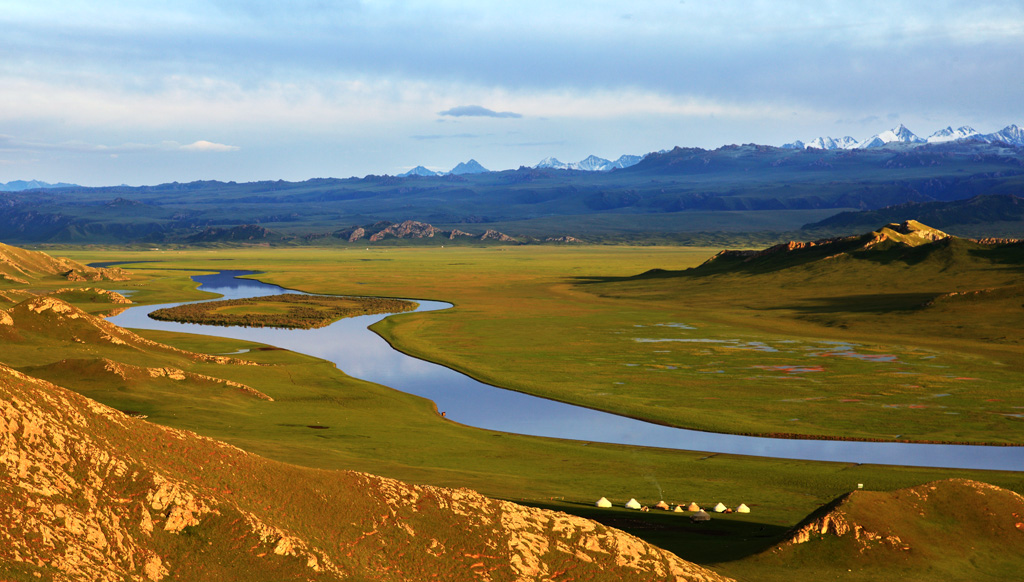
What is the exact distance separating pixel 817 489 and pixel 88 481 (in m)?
30.5

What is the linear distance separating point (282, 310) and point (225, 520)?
106 meters

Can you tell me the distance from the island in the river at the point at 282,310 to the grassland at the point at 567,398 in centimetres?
1171

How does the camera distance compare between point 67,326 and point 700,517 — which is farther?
point 67,326

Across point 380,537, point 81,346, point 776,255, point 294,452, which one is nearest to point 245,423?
point 294,452

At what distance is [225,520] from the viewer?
17891mm

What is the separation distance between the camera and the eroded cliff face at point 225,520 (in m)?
16.3

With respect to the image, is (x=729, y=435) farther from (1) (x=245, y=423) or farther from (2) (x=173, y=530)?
(2) (x=173, y=530)

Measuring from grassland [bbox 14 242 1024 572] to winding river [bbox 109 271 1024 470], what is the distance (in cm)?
229

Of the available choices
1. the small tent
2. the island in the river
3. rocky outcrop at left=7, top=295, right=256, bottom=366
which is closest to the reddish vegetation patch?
the small tent

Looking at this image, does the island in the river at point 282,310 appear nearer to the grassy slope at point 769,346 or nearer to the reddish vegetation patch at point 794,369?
the grassy slope at point 769,346

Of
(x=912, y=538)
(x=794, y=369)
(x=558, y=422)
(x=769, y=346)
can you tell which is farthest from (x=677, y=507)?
(x=769, y=346)

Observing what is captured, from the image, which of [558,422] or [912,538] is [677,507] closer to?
[912,538]

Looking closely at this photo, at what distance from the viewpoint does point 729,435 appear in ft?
165

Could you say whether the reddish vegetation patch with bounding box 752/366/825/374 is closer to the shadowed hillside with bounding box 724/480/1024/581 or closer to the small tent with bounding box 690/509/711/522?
the small tent with bounding box 690/509/711/522
